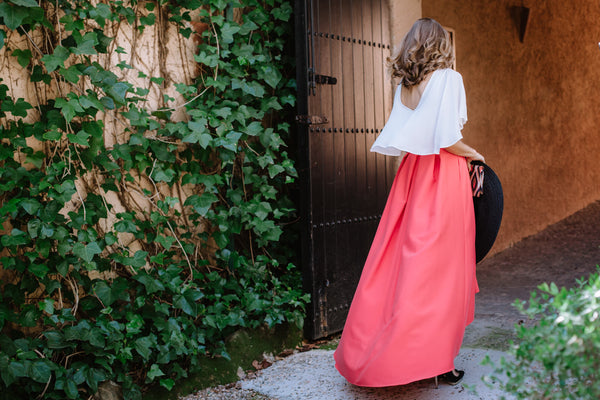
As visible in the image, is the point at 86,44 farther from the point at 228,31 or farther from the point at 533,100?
the point at 533,100

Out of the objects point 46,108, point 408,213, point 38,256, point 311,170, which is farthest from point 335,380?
point 46,108

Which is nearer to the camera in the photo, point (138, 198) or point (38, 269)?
point (38, 269)

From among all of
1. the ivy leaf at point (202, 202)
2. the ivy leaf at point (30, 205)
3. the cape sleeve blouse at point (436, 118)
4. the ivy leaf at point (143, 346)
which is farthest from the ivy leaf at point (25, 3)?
the cape sleeve blouse at point (436, 118)

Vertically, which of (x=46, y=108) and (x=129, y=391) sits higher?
(x=46, y=108)

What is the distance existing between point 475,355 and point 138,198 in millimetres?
1912

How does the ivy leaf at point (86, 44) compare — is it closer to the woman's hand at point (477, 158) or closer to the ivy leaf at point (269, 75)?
the ivy leaf at point (269, 75)

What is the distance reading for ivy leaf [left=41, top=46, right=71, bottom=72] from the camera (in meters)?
2.48

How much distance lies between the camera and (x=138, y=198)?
119 inches

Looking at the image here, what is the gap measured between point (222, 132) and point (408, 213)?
106 cm

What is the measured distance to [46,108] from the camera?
267 centimetres

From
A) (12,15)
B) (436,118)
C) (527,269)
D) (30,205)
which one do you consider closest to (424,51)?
(436,118)

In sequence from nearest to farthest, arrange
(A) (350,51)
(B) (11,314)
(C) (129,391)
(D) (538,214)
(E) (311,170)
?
(B) (11,314), (C) (129,391), (E) (311,170), (A) (350,51), (D) (538,214)

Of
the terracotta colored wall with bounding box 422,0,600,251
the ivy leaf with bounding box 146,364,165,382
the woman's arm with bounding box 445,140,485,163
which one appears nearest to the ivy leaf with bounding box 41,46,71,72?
the ivy leaf with bounding box 146,364,165,382

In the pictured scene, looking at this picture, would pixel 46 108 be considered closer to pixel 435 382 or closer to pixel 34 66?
pixel 34 66
